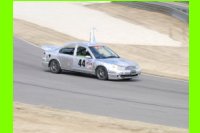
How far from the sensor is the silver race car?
1988 cm

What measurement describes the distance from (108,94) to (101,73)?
135 inches

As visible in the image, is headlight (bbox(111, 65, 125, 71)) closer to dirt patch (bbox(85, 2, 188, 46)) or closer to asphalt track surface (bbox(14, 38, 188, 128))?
asphalt track surface (bbox(14, 38, 188, 128))

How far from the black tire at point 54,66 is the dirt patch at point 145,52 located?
451cm

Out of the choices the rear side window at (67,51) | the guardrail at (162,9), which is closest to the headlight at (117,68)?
the rear side window at (67,51)

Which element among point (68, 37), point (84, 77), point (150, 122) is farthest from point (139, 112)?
point (68, 37)

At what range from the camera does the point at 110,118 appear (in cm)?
1264

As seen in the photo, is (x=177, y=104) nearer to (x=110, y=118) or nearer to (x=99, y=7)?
(x=110, y=118)

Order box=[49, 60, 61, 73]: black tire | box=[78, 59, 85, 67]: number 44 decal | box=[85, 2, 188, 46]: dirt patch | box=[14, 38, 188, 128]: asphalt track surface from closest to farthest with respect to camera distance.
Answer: box=[14, 38, 188, 128]: asphalt track surface < box=[78, 59, 85, 67]: number 44 decal < box=[49, 60, 61, 73]: black tire < box=[85, 2, 188, 46]: dirt patch

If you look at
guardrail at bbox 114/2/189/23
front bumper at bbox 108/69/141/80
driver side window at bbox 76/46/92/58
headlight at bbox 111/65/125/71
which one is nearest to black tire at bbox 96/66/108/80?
front bumper at bbox 108/69/141/80

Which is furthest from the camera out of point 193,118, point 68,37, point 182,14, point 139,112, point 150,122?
point 182,14

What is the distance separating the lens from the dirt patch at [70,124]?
10.8 m

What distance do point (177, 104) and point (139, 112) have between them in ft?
7.20

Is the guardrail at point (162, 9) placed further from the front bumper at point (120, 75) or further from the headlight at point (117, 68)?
the headlight at point (117, 68)

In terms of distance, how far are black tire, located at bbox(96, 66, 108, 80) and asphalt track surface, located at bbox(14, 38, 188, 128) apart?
0.22 meters
